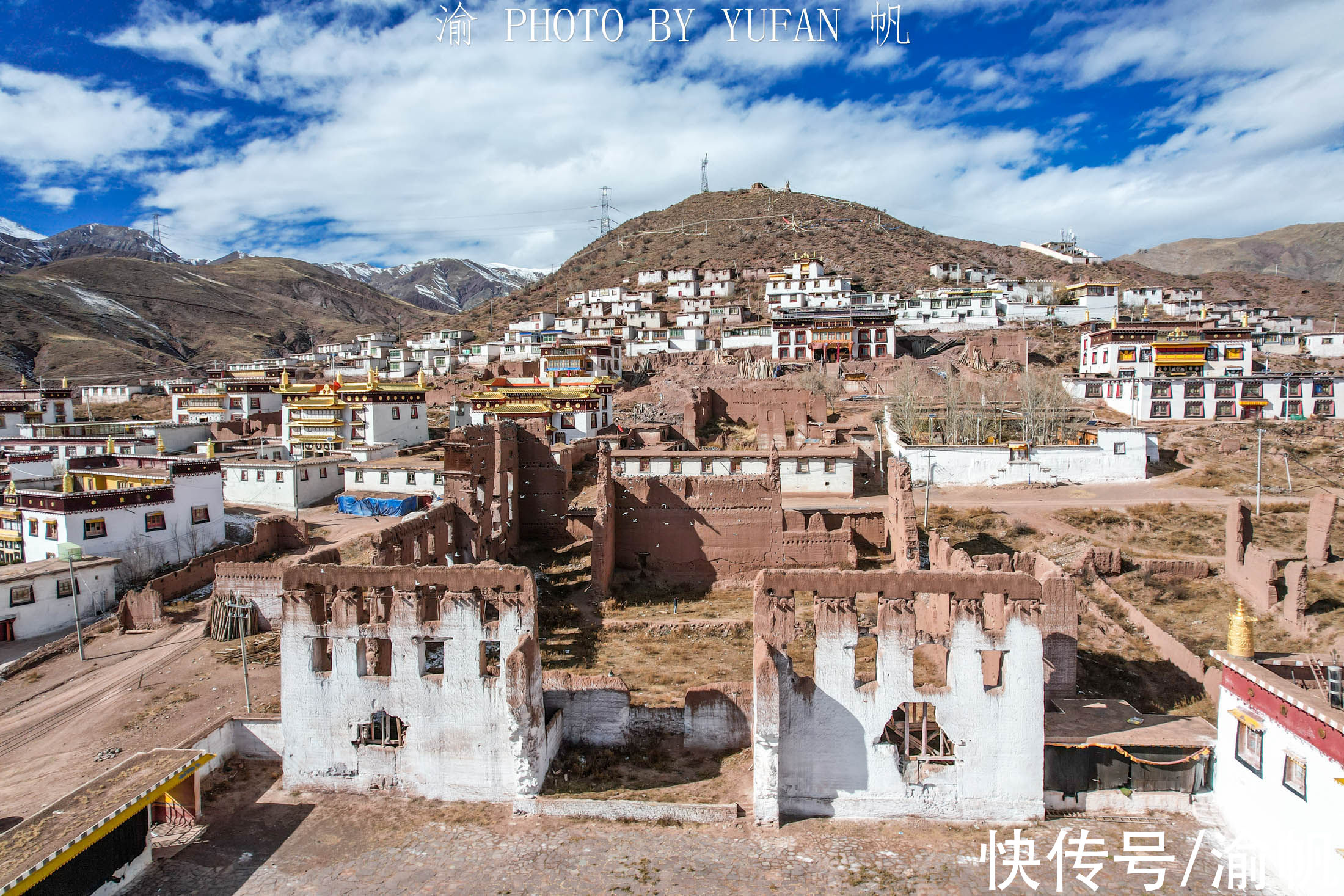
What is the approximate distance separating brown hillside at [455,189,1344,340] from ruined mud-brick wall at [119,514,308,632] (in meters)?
75.9

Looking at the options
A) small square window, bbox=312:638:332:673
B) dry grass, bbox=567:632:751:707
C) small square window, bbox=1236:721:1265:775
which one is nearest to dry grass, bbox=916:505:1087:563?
dry grass, bbox=567:632:751:707

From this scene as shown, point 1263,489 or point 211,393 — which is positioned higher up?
point 211,393

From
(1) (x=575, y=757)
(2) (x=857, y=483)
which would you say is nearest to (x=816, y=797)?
(1) (x=575, y=757)

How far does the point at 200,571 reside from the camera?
2764 cm

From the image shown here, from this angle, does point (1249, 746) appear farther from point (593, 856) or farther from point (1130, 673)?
point (593, 856)

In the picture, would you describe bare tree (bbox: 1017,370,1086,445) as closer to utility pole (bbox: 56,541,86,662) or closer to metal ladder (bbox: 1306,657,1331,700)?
metal ladder (bbox: 1306,657,1331,700)

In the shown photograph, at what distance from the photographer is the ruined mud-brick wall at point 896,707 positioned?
41.9 ft

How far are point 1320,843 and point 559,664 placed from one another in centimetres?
1531

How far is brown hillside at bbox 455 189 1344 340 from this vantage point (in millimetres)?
101812

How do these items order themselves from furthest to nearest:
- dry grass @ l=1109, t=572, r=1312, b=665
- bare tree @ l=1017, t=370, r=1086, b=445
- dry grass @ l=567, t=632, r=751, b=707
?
bare tree @ l=1017, t=370, r=1086, b=445, dry grass @ l=1109, t=572, r=1312, b=665, dry grass @ l=567, t=632, r=751, b=707

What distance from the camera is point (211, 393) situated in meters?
63.2

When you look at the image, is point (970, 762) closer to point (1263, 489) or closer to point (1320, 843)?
point (1320, 843)

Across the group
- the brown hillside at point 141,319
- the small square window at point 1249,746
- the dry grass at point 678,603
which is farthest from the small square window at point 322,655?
the brown hillside at point 141,319

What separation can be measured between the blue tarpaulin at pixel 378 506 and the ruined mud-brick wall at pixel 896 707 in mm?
29233
